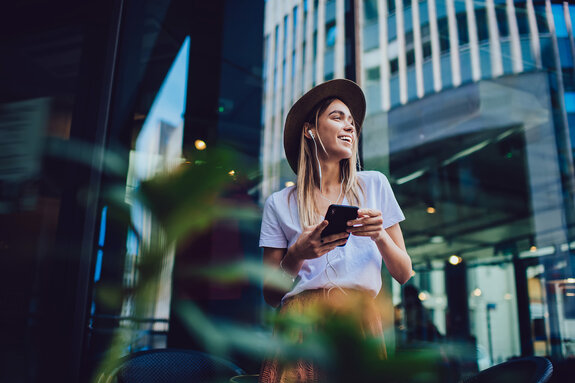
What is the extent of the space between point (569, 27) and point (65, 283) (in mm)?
3621

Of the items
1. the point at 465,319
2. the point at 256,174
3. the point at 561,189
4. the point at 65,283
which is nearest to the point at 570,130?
the point at 561,189

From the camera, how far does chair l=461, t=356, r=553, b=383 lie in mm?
998

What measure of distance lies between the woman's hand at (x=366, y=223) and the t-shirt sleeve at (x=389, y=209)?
0.71 feet

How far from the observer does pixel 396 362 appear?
288 mm

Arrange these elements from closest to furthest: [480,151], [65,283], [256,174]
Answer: [65,283] < [256,174] < [480,151]

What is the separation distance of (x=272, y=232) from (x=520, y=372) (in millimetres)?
768

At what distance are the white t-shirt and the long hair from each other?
0.03 metres

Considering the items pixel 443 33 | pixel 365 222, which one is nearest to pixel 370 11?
pixel 443 33

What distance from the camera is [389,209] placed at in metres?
1.19

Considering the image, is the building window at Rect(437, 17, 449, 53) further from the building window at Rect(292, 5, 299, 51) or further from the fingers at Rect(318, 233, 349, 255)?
the fingers at Rect(318, 233, 349, 255)

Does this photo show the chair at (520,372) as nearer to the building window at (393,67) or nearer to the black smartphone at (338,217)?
the black smartphone at (338,217)

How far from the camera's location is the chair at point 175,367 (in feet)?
4.60

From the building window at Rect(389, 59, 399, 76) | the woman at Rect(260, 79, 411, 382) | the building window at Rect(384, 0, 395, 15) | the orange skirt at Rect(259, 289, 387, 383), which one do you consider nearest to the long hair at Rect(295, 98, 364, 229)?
the woman at Rect(260, 79, 411, 382)

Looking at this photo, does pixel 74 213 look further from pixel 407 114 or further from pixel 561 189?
pixel 561 189
